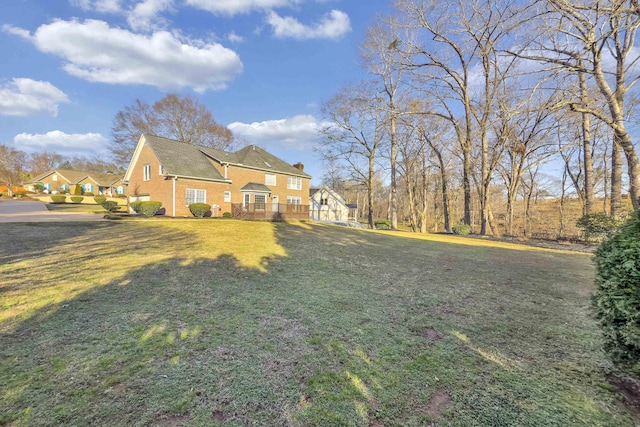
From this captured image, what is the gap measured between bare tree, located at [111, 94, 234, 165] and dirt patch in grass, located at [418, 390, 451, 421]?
3322 centimetres

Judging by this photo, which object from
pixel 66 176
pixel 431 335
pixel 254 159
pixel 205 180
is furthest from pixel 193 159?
pixel 66 176

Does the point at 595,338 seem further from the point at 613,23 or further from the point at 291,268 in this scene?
the point at 613,23

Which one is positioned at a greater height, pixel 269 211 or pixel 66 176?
A: pixel 66 176

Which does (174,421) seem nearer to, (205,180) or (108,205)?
(205,180)

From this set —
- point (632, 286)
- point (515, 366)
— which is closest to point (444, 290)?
point (515, 366)

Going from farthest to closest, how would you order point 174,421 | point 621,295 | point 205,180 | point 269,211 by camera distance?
1. point 205,180
2. point 269,211
3. point 621,295
4. point 174,421

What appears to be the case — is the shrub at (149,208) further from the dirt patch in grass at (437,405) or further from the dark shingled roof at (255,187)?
the dirt patch in grass at (437,405)

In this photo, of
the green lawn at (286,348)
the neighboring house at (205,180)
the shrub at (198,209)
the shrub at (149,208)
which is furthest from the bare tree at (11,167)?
the green lawn at (286,348)

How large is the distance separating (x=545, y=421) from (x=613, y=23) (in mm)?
13078

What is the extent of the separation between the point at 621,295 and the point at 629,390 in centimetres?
82

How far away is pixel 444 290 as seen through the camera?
5.08 meters

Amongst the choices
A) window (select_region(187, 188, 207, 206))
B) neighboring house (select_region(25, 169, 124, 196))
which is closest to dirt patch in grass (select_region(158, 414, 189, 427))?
window (select_region(187, 188, 207, 206))

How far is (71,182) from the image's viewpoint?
1865 inches

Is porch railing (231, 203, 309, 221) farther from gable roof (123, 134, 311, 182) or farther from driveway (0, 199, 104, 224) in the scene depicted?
driveway (0, 199, 104, 224)
